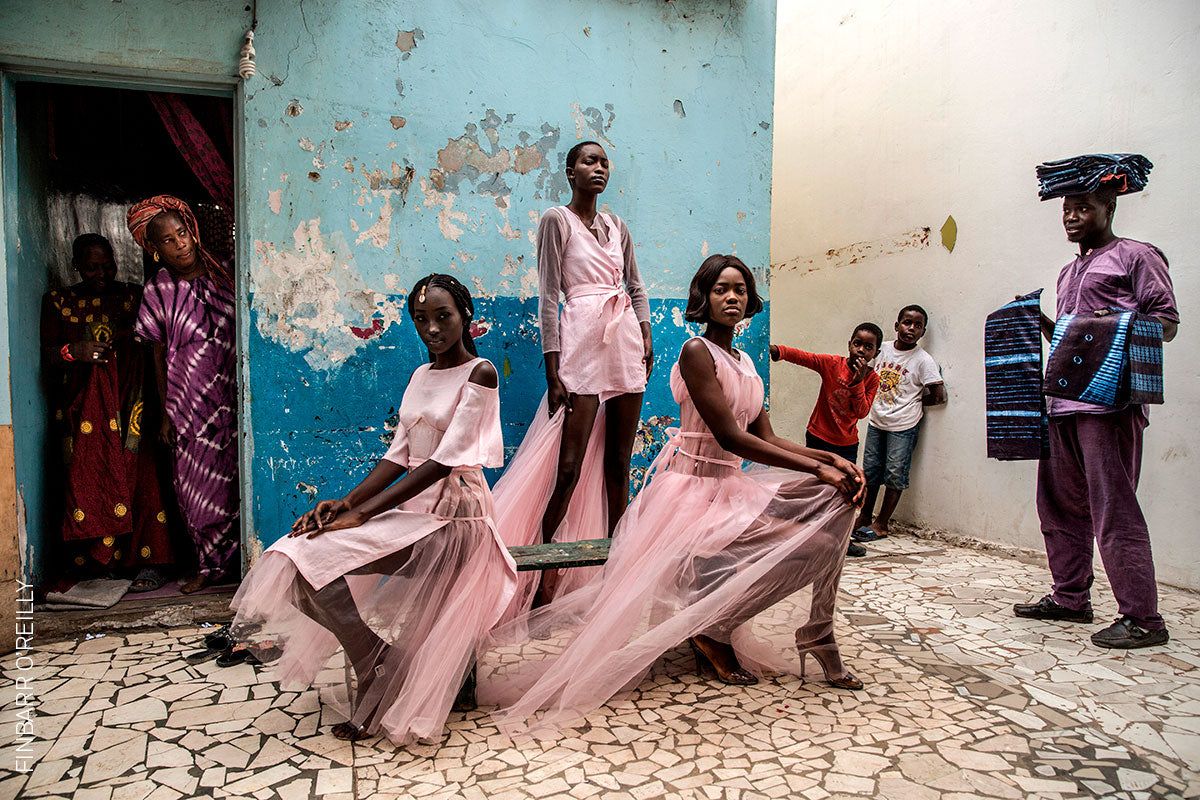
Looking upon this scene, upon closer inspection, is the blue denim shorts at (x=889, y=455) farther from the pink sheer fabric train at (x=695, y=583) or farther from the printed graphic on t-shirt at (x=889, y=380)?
the pink sheer fabric train at (x=695, y=583)

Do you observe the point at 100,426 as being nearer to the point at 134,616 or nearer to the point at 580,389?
the point at 134,616

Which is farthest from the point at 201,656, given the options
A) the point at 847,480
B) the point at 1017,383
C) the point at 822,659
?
the point at 1017,383

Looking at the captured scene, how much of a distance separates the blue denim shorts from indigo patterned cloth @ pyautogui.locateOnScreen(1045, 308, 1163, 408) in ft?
7.90

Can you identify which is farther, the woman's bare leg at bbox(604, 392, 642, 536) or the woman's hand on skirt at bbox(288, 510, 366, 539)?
the woman's bare leg at bbox(604, 392, 642, 536)

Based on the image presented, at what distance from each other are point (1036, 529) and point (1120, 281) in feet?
7.48

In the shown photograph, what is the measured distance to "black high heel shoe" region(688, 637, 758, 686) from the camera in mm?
2988

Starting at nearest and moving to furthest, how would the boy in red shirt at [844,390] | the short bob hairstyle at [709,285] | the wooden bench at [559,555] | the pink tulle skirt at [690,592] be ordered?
1. the pink tulle skirt at [690,592]
2. the wooden bench at [559,555]
3. the short bob hairstyle at [709,285]
4. the boy in red shirt at [844,390]

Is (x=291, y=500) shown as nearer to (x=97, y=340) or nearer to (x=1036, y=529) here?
(x=97, y=340)

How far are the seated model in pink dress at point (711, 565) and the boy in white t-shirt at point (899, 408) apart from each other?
3028mm

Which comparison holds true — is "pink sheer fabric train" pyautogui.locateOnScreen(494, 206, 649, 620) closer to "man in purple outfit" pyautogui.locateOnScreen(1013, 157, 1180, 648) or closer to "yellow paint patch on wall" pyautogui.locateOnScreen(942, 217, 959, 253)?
"man in purple outfit" pyautogui.locateOnScreen(1013, 157, 1180, 648)

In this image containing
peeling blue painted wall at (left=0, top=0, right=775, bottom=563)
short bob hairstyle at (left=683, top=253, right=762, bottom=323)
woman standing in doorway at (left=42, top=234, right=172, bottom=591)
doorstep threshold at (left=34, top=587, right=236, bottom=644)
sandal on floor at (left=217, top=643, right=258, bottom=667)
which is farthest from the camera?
woman standing in doorway at (left=42, top=234, right=172, bottom=591)

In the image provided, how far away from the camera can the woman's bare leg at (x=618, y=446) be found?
3779 mm

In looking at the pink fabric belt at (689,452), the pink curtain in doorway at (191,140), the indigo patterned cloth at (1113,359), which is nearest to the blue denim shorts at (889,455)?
the indigo patterned cloth at (1113,359)

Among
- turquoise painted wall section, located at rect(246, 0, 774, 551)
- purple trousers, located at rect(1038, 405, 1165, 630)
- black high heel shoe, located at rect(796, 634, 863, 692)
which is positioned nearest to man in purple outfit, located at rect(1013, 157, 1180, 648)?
purple trousers, located at rect(1038, 405, 1165, 630)
